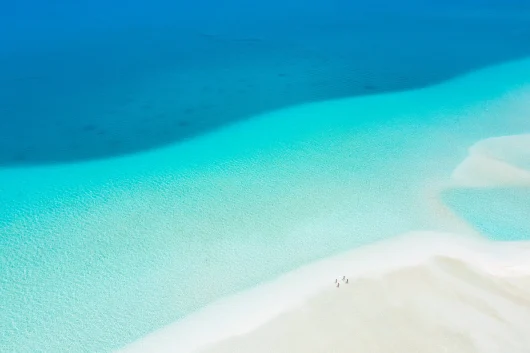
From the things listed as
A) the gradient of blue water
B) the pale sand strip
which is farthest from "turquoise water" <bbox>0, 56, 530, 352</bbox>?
the pale sand strip

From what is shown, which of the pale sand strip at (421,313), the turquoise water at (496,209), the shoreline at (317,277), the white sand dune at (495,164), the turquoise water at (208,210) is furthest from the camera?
the white sand dune at (495,164)

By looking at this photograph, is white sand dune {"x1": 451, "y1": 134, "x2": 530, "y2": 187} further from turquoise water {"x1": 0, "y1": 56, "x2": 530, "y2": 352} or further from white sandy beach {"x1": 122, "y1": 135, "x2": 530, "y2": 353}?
white sandy beach {"x1": 122, "y1": 135, "x2": 530, "y2": 353}

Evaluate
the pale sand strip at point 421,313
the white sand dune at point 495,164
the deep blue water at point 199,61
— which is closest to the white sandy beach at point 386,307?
the pale sand strip at point 421,313

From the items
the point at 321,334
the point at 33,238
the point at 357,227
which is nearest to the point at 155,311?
the point at 321,334

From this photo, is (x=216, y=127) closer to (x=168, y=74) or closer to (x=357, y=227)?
(x=168, y=74)

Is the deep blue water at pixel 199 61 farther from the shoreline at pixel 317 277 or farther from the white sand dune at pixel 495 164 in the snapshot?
the shoreline at pixel 317 277
